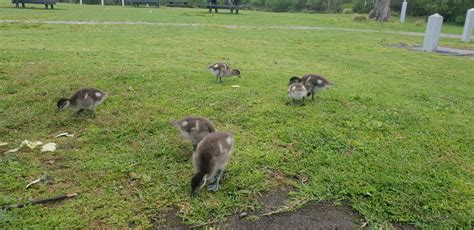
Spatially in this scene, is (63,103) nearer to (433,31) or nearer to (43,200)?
(43,200)

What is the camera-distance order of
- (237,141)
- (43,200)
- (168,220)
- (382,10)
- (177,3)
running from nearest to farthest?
(168,220) < (43,200) < (237,141) < (382,10) < (177,3)

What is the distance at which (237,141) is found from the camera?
4980 millimetres

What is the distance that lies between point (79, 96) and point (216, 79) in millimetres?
3310

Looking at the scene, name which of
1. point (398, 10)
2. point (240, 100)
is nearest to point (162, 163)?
point (240, 100)

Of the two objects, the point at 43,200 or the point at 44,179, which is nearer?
the point at 43,200

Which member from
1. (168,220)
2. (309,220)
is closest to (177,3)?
(168,220)

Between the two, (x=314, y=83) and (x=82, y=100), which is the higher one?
(x=314, y=83)

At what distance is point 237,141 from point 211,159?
1389mm

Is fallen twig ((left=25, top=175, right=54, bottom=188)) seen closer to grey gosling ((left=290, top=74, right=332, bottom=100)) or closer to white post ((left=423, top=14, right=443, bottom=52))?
grey gosling ((left=290, top=74, right=332, bottom=100))

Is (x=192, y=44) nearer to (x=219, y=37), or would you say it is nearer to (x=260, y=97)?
(x=219, y=37)

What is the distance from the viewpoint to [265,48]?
13.9 metres

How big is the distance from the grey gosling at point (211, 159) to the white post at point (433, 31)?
539 inches

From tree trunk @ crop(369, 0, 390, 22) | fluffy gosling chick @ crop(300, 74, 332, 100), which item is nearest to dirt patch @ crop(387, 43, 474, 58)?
fluffy gosling chick @ crop(300, 74, 332, 100)

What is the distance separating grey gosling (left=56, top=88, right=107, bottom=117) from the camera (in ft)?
17.7
